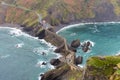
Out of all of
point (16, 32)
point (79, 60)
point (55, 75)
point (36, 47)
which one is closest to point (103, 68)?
point (55, 75)

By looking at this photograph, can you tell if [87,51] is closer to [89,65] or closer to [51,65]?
[51,65]

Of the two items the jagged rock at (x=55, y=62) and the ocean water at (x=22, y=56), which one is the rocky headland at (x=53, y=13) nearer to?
the ocean water at (x=22, y=56)

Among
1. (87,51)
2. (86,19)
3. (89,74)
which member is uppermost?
(89,74)

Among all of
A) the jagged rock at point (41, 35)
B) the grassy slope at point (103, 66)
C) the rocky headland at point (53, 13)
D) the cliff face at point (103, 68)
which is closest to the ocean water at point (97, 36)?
the rocky headland at point (53, 13)

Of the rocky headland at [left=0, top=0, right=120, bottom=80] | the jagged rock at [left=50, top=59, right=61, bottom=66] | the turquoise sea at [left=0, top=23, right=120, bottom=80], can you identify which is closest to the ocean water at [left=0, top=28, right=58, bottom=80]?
the turquoise sea at [left=0, top=23, right=120, bottom=80]

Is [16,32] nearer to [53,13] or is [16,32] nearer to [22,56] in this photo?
[53,13]

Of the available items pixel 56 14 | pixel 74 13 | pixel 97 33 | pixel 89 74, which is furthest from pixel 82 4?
pixel 89 74

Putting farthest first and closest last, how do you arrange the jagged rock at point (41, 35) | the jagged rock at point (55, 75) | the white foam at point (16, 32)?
the white foam at point (16, 32)
the jagged rock at point (41, 35)
the jagged rock at point (55, 75)
